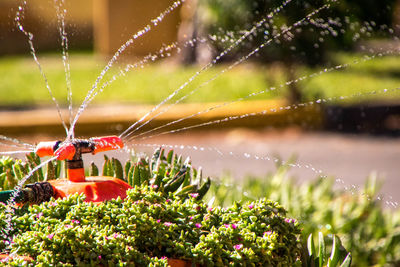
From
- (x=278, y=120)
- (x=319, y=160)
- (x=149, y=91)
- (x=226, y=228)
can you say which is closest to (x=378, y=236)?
(x=226, y=228)

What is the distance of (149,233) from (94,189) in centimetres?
28

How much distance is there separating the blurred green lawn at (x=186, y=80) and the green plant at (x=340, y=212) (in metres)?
3.59

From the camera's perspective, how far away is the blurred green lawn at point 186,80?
313 inches

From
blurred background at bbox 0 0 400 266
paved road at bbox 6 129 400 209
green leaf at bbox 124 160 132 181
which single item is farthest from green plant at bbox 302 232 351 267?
paved road at bbox 6 129 400 209

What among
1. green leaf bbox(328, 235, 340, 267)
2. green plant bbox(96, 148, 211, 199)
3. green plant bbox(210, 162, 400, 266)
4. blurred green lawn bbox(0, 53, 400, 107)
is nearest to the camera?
green leaf bbox(328, 235, 340, 267)

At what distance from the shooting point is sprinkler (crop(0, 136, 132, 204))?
180cm

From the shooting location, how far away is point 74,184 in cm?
185

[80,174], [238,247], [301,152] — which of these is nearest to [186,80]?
[301,152]

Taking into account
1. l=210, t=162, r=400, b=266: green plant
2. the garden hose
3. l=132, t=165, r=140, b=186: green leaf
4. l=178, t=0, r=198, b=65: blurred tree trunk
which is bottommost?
l=210, t=162, r=400, b=266: green plant

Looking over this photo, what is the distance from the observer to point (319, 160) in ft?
20.2

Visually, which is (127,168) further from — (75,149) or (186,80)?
(186,80)

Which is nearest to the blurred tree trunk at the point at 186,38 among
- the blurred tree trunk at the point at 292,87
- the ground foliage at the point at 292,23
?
the ground foliage at the point at 292,23

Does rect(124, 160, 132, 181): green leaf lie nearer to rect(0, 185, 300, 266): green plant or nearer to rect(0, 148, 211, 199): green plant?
rect(0, 148, 211, 199): green plant

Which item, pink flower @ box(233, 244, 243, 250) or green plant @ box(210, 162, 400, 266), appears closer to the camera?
pink flower @ box(233, 244, 243, 250)
